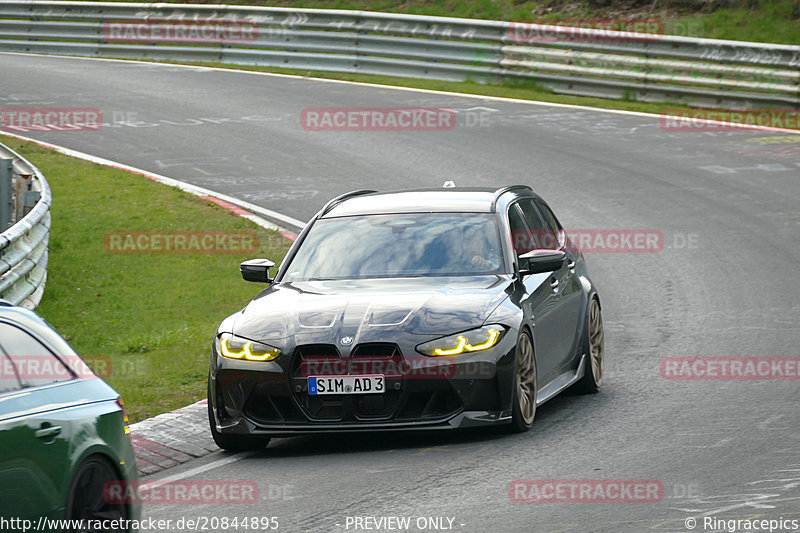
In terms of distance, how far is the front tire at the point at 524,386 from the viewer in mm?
8797

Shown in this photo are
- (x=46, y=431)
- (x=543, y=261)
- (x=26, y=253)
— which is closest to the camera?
(x=46, y=431)

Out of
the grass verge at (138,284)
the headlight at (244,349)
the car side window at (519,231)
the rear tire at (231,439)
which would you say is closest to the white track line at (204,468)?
the rear tire at (231,439)

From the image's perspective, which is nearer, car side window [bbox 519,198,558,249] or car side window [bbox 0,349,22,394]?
car side window [bbox 0,349,22,394]

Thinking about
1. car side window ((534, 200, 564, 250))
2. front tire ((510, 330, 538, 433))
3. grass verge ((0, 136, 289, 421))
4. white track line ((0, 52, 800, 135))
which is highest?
car side window ((534, 200, 564, 250))

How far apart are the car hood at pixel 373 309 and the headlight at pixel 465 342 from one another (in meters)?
0.05

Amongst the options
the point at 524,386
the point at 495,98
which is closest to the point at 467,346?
the point at 524,386

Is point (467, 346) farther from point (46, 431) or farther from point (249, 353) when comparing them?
point (46, 431)

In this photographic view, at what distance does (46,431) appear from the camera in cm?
580

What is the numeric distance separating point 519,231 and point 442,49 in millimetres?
16948

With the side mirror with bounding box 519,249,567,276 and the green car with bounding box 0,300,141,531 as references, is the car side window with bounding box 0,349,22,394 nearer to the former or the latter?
the green car with bounding box 0,300,141,531

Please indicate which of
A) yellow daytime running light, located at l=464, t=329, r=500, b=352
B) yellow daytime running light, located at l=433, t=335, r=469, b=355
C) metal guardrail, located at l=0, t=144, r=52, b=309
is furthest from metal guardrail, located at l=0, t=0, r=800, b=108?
yellow daytime running light, located at l=433, t=335, r=469, b=355

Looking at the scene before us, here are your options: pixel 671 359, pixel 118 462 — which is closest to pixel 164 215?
pixel 671 359

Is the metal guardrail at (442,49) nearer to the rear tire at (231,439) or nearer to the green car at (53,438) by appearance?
the rear tire at (231,439)

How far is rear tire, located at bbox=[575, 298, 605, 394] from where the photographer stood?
10445 mm
